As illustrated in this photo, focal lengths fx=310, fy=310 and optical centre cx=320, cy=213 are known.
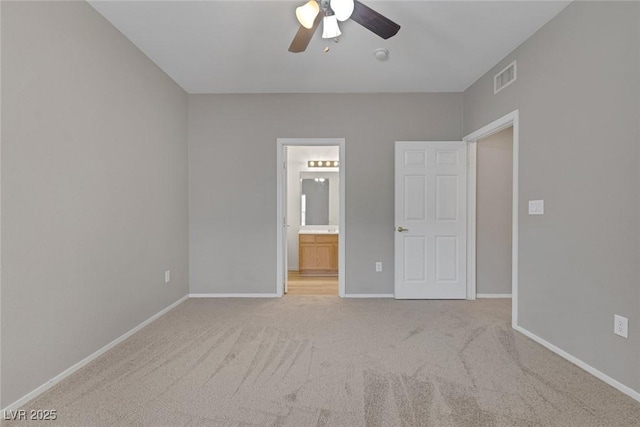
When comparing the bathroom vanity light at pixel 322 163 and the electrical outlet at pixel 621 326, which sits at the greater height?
the bathroom vanity light at pixel 322 163

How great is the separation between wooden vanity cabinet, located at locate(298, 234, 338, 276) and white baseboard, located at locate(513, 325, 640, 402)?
3246 millimetres

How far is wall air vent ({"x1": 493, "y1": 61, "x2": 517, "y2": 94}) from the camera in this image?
2.89 meters

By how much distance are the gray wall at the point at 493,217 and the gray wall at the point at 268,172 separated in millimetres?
501

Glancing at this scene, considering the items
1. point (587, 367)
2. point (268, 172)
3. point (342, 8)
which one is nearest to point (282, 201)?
point (268, 172)

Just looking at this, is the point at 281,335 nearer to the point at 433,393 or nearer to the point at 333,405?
the point at 333,405

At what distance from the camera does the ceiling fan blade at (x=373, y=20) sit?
188 centimetres

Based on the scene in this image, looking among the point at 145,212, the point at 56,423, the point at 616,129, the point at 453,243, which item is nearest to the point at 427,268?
the point at 453,243

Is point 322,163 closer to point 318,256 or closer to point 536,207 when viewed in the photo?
point 318,256

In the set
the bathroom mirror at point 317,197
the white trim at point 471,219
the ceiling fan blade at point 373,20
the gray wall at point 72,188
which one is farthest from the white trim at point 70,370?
the white trim at point 471,219

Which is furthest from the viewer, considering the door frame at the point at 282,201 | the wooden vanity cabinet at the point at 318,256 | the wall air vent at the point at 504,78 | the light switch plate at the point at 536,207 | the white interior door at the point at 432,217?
the wooden vanity cabinet at the point at 318,256

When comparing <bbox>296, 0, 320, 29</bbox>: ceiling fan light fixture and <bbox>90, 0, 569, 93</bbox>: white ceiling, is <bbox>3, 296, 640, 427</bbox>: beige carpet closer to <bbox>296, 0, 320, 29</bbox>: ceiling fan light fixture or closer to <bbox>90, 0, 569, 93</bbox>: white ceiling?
<bbox>296, 0, 320, 29</bbox>: ceiling fan light fixture

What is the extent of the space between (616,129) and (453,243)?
211cm

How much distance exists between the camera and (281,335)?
8.85 feet

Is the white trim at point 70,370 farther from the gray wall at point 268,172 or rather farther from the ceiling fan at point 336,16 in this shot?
the ceiling fan at point 336,16
